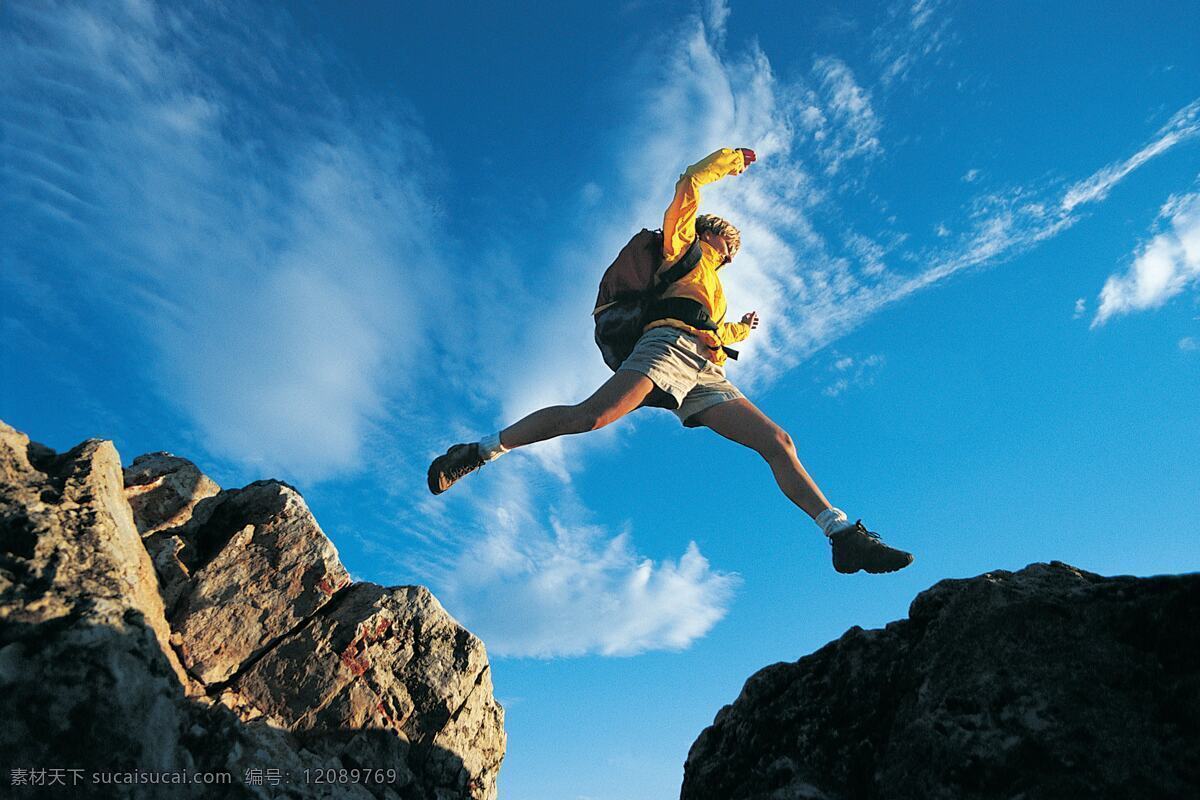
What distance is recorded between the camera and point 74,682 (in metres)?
3.43

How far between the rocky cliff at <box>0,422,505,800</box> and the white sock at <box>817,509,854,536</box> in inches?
123

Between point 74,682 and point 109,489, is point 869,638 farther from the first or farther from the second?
point 109,489

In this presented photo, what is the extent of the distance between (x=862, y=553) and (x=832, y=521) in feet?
1.33

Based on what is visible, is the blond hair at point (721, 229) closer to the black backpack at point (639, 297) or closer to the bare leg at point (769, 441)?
the black backpack at point (639, 297)

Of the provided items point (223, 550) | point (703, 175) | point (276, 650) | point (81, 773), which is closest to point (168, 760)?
point (81, 773)

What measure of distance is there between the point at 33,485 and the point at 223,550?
4.88ft

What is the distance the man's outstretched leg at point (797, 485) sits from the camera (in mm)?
5906

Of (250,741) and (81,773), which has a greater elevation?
(250,741)

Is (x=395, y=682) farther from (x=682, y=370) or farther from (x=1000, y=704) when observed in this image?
(x=1000, y=704)

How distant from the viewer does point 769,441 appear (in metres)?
7.10

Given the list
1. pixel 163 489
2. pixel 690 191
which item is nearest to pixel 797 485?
pixel 690 191

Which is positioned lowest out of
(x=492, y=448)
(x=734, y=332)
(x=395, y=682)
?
(x=395, y=682)

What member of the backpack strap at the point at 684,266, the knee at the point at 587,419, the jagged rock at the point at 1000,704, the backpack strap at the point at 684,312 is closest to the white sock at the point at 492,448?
the knee at the point at 587,419

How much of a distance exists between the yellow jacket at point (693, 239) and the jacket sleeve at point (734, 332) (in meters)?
1.00
